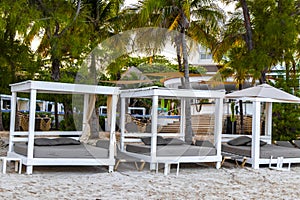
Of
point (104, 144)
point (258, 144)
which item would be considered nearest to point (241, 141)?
point (258, 144)

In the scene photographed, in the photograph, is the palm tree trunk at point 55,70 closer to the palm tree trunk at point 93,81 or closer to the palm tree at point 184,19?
the palm tree trunk at point 93,81

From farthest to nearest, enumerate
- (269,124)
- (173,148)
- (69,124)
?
(69,124)
(269,124)
(173,148)

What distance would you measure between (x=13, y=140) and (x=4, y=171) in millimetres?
1235

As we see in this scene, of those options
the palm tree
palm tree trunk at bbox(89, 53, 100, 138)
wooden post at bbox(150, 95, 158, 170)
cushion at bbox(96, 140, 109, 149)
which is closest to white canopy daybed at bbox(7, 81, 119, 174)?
cushion at bbox(96, 140, 109, 149)

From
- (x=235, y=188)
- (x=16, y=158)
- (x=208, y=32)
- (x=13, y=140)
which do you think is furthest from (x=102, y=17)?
(x=235, y=188)

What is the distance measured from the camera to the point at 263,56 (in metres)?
13.0

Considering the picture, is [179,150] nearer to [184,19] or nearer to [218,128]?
[218,128]

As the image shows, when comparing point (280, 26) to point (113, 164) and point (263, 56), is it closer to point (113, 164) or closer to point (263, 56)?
point (263, 56)

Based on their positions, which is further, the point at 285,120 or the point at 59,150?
the point at 285,120

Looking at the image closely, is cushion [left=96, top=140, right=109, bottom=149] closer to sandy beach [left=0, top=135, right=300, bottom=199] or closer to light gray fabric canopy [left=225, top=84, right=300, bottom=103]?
sandy beach [left=0, top=135, right=300, bottom=199]

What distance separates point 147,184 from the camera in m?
7.83

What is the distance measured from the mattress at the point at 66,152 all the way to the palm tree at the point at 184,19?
452 cm

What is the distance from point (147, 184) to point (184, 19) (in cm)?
732

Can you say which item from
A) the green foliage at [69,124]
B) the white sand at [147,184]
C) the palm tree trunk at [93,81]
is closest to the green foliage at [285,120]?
the white sand at [147,184]
